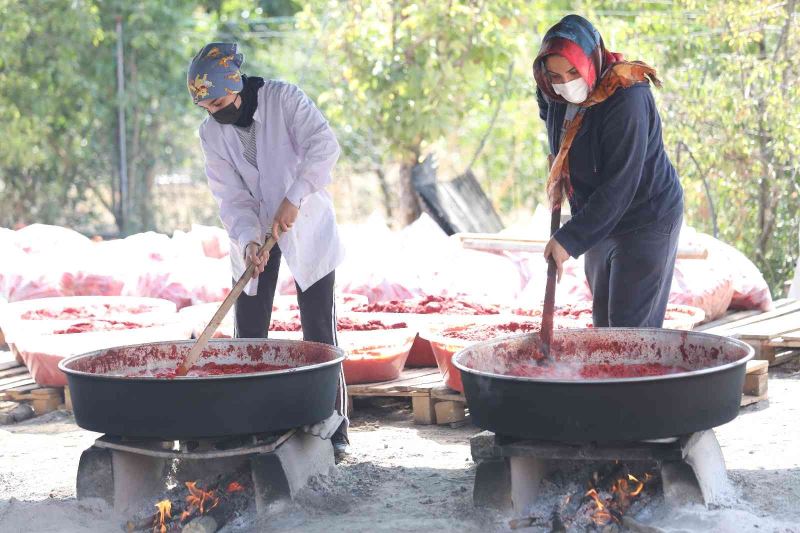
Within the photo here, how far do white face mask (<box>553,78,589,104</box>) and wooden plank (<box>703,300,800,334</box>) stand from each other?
103 inches

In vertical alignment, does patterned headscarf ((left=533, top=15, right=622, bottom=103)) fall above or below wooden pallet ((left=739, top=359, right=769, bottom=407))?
above

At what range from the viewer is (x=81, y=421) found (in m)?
3.40

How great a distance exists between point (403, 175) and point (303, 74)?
3.80 meters

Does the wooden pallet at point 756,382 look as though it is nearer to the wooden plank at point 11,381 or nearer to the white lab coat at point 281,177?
the white lab coat at point 281,177

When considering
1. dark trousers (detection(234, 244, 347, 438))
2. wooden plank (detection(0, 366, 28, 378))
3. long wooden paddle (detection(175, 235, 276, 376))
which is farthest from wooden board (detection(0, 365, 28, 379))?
long wooden paddle (detection(175, 235, 276, 376))

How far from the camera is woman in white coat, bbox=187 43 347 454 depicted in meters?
3.86

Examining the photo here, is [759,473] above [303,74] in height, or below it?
below

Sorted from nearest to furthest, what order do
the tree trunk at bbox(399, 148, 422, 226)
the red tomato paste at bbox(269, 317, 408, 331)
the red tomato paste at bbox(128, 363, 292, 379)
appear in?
the red tomato paste at bbox(128, 363, 292, 379) < the red tomato paste at bbox(269, 317, 408, 331) < the tree trunk at bbox(399, 148, 422, 226)

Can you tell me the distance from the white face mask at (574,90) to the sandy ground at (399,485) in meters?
1.32

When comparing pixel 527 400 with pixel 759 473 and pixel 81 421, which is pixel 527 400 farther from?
pixel 81 421

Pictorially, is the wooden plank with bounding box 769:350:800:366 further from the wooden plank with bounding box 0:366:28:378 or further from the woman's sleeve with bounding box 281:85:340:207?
the wooden plank with bounding box 0:366:28:378

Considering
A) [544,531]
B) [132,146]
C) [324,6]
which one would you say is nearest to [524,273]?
[544,531]

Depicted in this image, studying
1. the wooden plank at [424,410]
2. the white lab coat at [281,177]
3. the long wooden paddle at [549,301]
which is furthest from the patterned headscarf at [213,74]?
the wooden plank at [424,410]

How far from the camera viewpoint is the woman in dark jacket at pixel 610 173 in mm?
3346
